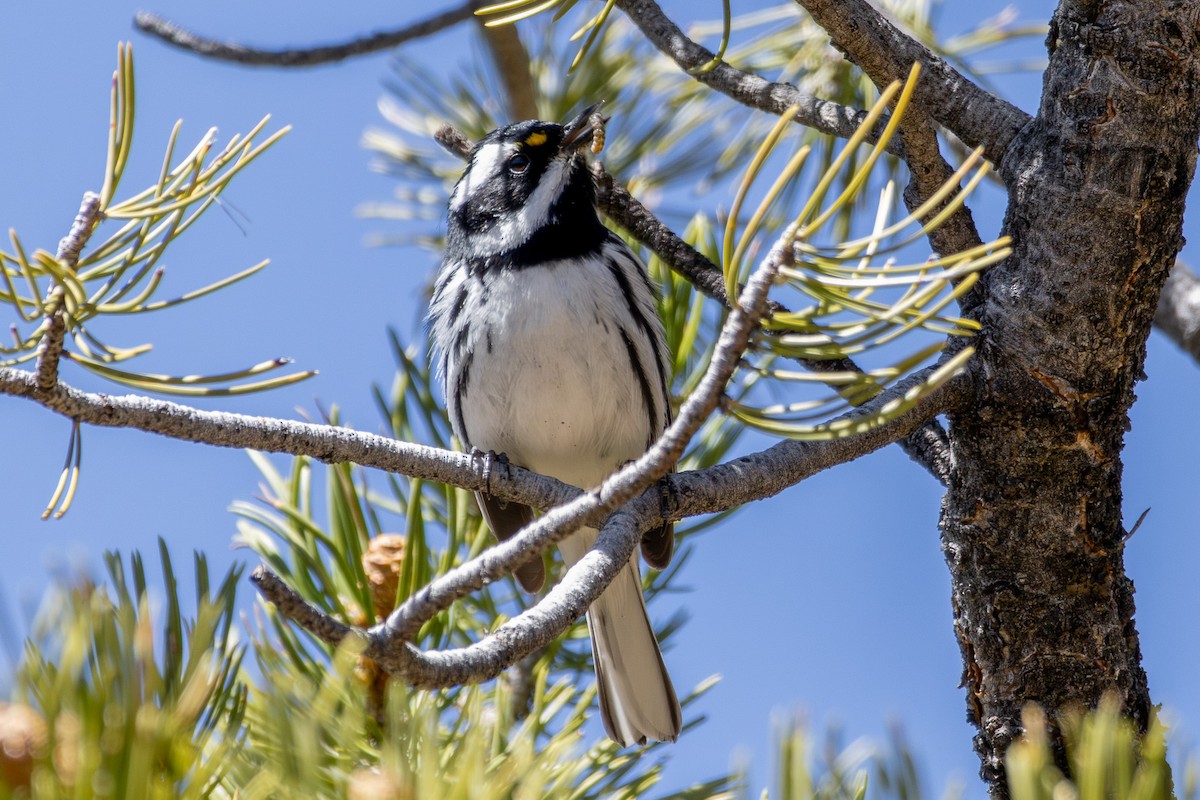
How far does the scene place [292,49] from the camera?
1693mm

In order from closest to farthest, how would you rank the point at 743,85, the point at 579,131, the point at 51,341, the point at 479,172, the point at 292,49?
the point at 51,341, the point at 743,85, the point at 292,49, the point at 579,131, the point at 479,172

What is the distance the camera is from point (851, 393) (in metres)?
0.79

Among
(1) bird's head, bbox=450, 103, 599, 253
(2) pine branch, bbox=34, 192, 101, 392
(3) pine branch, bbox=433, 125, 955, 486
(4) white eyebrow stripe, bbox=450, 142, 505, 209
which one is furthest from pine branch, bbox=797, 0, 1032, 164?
(4) white eyebrow stripe, bbox=450, 142, 505, 209

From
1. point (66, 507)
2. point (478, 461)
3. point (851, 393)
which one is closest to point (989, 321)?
point (851, 393)

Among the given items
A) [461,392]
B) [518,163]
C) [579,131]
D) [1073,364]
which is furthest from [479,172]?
[1073,364]

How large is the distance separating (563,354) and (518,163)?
1.51 ft

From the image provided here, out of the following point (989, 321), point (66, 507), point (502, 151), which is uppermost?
point (502, 151)

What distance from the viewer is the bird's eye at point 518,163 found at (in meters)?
2.02

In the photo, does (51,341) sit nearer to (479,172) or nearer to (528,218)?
(528,218)

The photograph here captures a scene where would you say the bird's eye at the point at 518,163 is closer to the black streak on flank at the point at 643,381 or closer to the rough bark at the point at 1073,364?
the black streak on flank at the point at 643,381

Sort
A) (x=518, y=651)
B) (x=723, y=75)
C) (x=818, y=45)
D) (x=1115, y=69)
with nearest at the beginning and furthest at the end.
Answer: (x=518, y=651) → (x=1115, y=69) → (x=723, y=75) → (x=818, y=45)

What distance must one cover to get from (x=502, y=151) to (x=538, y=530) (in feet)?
4.57

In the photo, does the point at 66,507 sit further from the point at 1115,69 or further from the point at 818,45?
the point at 818,45

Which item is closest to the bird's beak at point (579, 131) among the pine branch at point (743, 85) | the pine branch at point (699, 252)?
the pine branch at point (699, 252)
